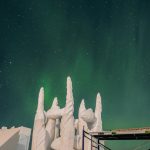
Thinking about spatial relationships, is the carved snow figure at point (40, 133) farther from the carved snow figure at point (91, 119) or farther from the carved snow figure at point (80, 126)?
the carved snow figure at point (91, 119)

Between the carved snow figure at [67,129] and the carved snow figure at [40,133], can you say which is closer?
the carved snow figure at [67,129]

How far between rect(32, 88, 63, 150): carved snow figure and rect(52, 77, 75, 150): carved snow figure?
4.63ft

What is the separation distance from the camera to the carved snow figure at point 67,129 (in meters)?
32.5

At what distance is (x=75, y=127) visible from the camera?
120 ft

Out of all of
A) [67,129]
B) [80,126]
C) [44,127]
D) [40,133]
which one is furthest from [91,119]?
[40,133]

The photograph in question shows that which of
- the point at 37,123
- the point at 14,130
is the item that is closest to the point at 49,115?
the point at 37,123

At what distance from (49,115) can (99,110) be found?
24.3 feet

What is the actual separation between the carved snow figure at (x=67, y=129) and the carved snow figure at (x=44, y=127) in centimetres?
141

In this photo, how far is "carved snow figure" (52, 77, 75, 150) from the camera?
3253 centimetres

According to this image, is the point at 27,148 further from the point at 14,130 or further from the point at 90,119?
the point at 14,130

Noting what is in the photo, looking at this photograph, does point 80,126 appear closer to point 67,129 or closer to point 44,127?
point 67,129

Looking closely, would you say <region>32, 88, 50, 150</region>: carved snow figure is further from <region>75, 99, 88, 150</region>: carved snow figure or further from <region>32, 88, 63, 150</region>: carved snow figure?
<region>75, 99, 88, 150</region>: carved snow figure

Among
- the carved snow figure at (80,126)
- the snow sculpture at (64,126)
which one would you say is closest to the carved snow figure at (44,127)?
the snow sculpture at (64,126)

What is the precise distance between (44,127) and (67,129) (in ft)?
13.6
